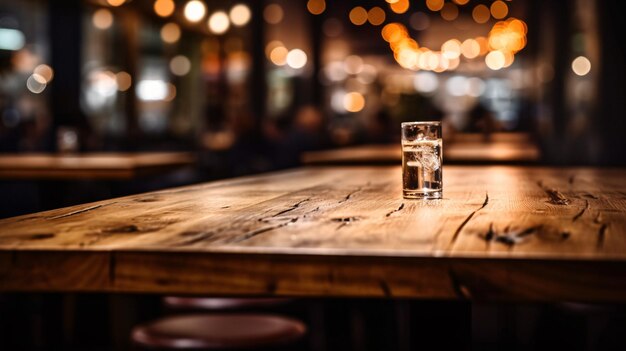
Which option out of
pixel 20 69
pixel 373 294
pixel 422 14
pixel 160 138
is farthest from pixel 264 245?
pixel 422 14

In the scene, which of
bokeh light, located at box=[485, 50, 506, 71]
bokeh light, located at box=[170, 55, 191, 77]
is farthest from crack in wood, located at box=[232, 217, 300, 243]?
bokeh light, located at box=[485, 50, 506, 71]

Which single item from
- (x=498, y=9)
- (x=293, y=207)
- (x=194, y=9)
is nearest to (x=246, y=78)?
(x=194, y=9)

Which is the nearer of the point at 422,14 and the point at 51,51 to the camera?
the point at 51,51

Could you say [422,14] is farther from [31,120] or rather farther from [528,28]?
[31,120]

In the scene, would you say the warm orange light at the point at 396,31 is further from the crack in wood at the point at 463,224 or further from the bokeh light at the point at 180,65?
the crack in wood at the point at 463,224

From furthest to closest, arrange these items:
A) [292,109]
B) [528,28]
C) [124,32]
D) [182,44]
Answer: [528,28], [292,109], [182,44], [124,32]

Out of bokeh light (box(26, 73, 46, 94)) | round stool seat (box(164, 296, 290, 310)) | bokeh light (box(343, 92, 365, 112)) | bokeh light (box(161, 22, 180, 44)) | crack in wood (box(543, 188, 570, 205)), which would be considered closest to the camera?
crack in wood (box(543, 188, 570, 205))

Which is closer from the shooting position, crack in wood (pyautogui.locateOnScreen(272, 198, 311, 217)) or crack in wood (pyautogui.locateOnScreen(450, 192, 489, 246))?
crack in wood (pyautogui.locateOnScreen(450, 192, 489, 246))

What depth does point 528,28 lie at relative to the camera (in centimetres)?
1495

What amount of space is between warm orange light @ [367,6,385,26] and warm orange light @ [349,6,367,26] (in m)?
0.09

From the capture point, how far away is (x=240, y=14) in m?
10.9

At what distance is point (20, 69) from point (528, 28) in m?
9.55

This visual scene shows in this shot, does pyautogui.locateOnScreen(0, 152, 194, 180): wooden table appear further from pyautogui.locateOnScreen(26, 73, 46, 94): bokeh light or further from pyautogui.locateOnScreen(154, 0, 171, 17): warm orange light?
pyautogui.locateOnScreen(154, 0, 171, 17): warm orange light

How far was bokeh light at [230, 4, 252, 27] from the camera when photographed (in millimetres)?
10811
